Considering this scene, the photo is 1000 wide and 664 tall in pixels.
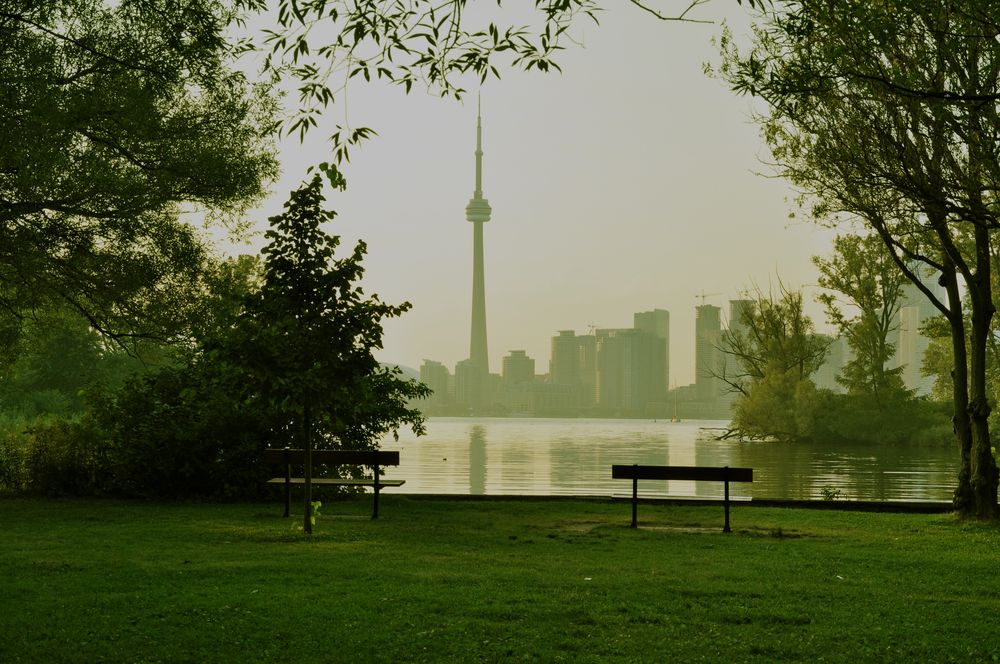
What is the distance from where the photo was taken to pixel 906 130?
14.4 meters

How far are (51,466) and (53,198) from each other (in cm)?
497

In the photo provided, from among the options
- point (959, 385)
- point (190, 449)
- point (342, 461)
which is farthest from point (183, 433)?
point (959, 385)

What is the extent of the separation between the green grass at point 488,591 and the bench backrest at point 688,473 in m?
0.70

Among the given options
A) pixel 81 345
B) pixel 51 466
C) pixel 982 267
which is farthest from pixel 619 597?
pixel 81 345

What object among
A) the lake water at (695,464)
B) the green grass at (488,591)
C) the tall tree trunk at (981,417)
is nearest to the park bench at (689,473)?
the green grass at (488,591)

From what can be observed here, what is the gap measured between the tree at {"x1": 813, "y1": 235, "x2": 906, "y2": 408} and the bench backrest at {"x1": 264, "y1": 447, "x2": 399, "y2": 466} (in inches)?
1488

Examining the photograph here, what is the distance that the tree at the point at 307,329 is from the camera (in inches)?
488

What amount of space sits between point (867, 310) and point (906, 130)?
153 feet

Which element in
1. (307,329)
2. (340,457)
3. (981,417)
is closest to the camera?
(307,329)

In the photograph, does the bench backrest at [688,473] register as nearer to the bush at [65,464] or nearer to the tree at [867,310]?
the bush at [65,464]

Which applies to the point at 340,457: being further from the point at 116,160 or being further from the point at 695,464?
the point at 695,464

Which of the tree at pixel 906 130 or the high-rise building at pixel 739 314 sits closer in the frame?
the tree at pixel 906 130

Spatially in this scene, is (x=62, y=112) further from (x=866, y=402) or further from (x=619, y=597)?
(x=866, y=402)

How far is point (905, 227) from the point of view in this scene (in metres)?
16.2
